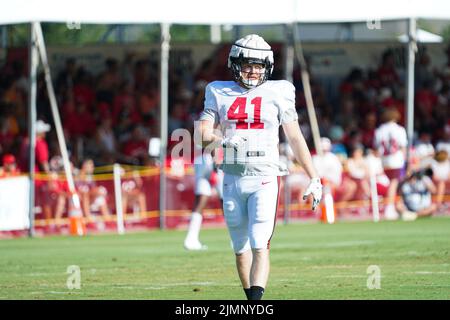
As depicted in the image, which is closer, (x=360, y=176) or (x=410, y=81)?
(x=410, y=81)

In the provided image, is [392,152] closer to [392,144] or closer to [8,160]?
[392,144]

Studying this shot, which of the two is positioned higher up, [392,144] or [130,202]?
[392,144]

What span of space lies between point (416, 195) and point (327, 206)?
264 cm

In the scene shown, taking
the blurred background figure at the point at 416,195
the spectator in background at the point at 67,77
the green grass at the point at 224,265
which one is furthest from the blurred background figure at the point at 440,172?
the spectator in background at the point at 67,77

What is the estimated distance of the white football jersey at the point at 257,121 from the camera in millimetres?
9766

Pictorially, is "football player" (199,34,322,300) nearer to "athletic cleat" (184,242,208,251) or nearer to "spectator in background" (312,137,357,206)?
"athletic cleat" (184,242,208,251)

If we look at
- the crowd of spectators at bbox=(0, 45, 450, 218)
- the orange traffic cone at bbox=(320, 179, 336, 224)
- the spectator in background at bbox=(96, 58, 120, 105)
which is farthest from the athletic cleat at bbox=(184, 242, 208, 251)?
the spectator in background at bbox=(96, 58, 120, 105)

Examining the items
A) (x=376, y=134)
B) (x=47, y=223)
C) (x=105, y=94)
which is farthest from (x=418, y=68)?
(x=47, y=223)

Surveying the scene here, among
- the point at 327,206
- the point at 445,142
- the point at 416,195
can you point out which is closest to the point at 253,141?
the point at 327,206

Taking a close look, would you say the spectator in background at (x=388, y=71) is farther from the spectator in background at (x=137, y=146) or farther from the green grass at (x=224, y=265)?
the green grass at (x=224, y=265)

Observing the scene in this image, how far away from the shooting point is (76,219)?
21.4 metres

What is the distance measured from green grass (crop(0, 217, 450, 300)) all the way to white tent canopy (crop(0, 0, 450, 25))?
380cm

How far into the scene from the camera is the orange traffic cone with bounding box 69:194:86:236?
21.1m
